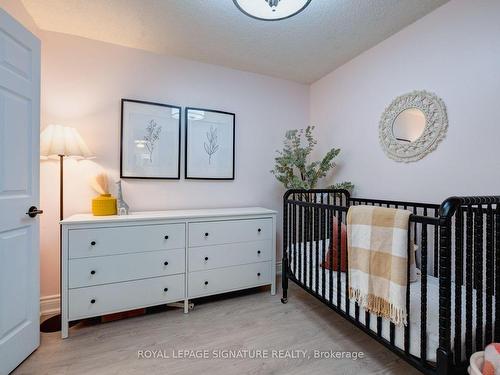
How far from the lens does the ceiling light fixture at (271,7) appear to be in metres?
1.46

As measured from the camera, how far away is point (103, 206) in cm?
190

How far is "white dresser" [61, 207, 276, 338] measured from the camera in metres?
1.69

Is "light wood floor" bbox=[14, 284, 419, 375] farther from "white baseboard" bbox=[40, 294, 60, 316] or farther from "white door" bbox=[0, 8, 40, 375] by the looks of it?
"white baseboard" bbox=[40, 294, 60, 316]

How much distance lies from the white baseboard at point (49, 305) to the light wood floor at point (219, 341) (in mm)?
378

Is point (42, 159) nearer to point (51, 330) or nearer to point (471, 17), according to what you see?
point (51, 330)

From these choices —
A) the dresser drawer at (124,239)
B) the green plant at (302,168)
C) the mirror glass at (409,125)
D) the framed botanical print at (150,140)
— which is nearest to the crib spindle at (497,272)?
the mirror glass at (409,125)

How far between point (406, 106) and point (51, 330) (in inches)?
124

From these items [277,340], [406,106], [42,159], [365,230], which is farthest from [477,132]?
[42,159]

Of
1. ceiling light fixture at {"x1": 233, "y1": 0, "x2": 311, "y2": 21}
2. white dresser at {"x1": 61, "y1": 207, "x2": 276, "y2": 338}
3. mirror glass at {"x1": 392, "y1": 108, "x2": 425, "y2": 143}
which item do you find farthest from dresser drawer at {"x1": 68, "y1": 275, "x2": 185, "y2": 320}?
mirror glass at {"x1": 392, "y1": 108, "x2": 425, "y2": 143}

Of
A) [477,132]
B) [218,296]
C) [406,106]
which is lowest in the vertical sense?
[218,296]

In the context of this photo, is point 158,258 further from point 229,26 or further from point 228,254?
point 229,26

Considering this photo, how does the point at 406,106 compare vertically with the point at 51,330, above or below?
above

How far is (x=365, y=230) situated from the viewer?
1.29 m

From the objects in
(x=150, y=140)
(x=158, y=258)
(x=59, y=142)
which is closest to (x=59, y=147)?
(x=59, y=142)
